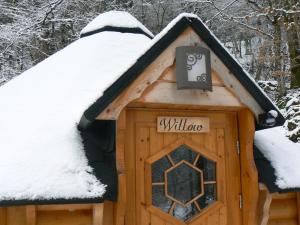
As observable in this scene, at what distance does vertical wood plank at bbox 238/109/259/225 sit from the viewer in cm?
381

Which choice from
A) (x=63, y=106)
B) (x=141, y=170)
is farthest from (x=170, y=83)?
(x=63, y=106)

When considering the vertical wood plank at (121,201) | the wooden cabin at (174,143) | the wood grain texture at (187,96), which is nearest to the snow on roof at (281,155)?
the wooden cabin at (174,143)

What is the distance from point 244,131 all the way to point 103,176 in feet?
4.44

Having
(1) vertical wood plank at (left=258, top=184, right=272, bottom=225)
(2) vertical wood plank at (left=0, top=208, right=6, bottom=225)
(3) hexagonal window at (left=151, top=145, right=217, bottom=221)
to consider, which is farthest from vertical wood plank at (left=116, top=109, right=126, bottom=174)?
(1) vertical wood plank at (left=258, top=184, right=272, bottom=225)

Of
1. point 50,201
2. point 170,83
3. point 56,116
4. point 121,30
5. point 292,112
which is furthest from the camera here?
point 292,112

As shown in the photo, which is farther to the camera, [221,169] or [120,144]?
[221,169]

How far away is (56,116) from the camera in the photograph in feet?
12.3

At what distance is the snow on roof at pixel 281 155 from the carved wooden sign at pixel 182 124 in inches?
28.8

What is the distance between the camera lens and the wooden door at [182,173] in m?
3.64

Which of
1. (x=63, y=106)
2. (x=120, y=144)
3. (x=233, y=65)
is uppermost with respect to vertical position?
(x=233, y=65)

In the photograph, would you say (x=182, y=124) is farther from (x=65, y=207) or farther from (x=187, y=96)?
→ (x=65, y=207)

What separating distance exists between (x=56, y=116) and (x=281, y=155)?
2165mm

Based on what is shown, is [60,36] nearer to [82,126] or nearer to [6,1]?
[6,1]

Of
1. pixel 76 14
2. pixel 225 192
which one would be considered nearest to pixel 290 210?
pixel 225 192
